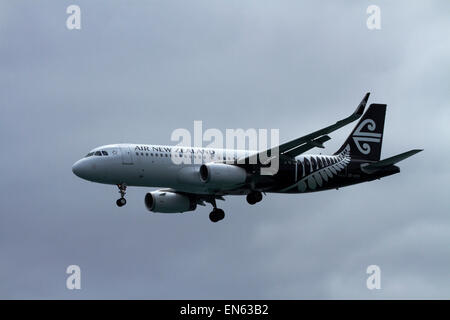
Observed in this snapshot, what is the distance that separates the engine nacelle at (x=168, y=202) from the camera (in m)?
83.2

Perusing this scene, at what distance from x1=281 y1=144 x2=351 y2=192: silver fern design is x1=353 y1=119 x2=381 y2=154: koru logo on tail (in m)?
2.93

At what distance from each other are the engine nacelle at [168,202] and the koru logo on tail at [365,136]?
45.0 feet

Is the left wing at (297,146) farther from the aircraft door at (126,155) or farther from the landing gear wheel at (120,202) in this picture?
the landing gear wheel at (120,202)

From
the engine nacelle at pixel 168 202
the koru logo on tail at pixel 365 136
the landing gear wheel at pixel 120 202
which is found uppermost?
the koru logo on tail at pixel 365 136

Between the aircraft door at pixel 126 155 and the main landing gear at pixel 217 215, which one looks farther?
the main landing gear at pixel 217 215

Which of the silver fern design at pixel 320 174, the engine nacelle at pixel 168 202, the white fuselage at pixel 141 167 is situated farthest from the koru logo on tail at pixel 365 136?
the white fuselage at pixel 141 167

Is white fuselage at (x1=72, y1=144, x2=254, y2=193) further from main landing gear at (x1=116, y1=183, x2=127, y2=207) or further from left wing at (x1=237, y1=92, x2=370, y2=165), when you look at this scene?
left wing at (x1=237, y1=92, x2=370, y2=165)

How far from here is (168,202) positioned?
83.3m

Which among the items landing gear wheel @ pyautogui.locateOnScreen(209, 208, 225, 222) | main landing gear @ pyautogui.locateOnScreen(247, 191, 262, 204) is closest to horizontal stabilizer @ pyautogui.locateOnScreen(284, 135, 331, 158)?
main landing gear @ pyautogui.locateOnScreen(247, 191, 262, 204)

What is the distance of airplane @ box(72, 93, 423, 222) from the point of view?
7600 cm
